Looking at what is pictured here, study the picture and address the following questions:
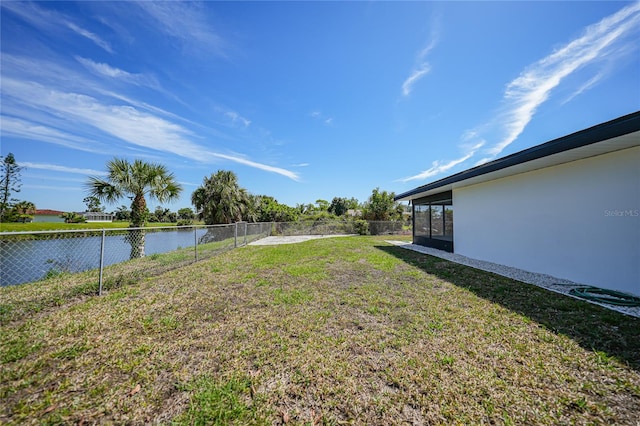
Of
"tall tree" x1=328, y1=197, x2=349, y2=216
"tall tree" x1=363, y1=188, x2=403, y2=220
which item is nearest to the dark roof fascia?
"tall tree" x1=363, y1=188, x2=403, y2=220


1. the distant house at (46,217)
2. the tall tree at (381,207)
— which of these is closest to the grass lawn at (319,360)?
the tall tree at (381,207)

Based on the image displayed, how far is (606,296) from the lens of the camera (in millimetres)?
3898

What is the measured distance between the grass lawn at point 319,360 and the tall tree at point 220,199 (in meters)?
12.6

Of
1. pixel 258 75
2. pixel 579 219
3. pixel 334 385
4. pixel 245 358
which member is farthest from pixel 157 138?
pixel 579 219

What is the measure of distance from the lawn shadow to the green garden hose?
32 cm

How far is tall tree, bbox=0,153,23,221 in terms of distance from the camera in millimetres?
18094

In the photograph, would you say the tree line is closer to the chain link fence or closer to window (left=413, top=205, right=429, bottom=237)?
the chain link fence

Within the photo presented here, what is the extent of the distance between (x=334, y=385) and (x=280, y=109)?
12.7 m

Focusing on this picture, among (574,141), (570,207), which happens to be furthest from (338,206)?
(574,141)

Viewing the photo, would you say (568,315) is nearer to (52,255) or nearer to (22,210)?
(52,255)

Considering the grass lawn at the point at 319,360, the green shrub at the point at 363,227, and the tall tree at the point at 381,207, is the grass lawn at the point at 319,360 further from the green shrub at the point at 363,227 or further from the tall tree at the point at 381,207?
the tall tree at the point at 381,207

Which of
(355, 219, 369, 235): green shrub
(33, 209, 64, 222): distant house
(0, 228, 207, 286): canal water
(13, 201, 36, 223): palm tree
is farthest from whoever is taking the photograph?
(33, 209, 64, 222): distant house

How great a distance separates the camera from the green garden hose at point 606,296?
140 inches

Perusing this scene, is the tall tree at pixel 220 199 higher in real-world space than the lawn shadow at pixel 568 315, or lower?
higher
